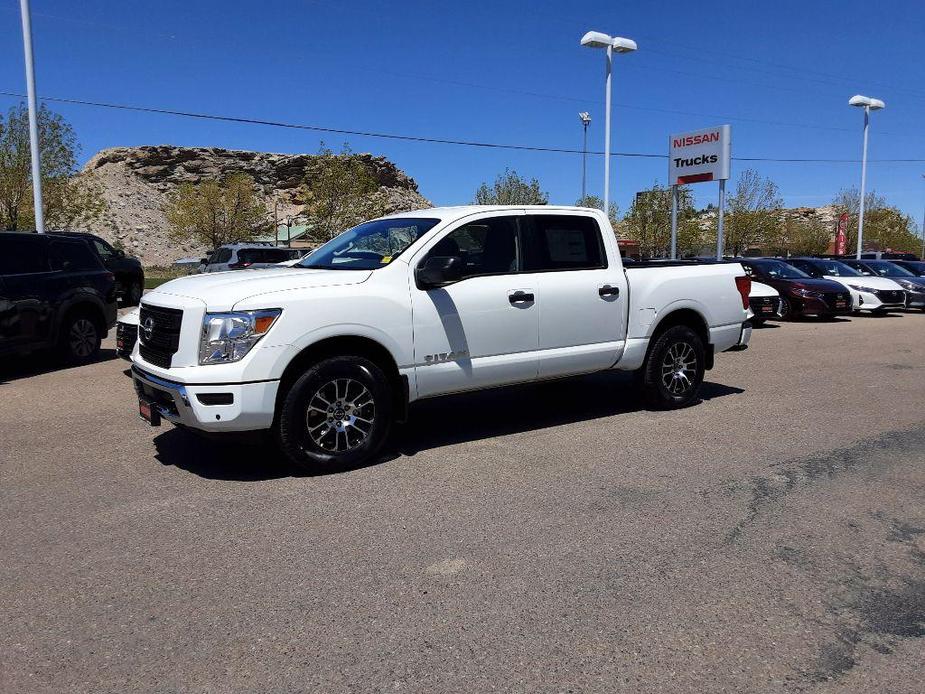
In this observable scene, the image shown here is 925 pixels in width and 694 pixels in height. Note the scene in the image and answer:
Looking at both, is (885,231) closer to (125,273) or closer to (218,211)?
(218,211)

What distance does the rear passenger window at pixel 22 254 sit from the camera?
922 cm

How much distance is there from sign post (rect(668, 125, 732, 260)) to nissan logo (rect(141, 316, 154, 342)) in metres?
22.2

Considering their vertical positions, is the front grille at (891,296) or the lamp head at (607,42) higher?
the lamp head at (607,42)

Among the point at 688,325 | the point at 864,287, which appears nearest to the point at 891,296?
the point at 864,287

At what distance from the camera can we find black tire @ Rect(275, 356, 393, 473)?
16.7 ft

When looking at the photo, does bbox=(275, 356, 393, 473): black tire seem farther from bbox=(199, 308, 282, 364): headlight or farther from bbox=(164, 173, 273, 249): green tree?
bbox=(164, 173, 273, 249): green tree

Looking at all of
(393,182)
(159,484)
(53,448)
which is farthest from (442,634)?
(393,182)

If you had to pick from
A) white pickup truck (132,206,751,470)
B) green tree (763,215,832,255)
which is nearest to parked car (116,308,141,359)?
white pickup truck (132,206,751,470)

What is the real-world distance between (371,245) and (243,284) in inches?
51.4

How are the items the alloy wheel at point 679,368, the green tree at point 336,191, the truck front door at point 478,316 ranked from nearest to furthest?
the truck front door at point 478,316 < the alloy wheel at point 679,368 < the green tree at point 336,191

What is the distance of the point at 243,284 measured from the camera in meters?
5.14

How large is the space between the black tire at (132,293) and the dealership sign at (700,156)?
19141 millimetres

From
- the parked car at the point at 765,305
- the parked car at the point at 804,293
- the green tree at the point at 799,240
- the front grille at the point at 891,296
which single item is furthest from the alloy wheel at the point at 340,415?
the green tree at the point at 799,240

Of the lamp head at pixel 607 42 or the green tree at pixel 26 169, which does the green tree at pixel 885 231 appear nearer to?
the lamp head at pixel 607 42
